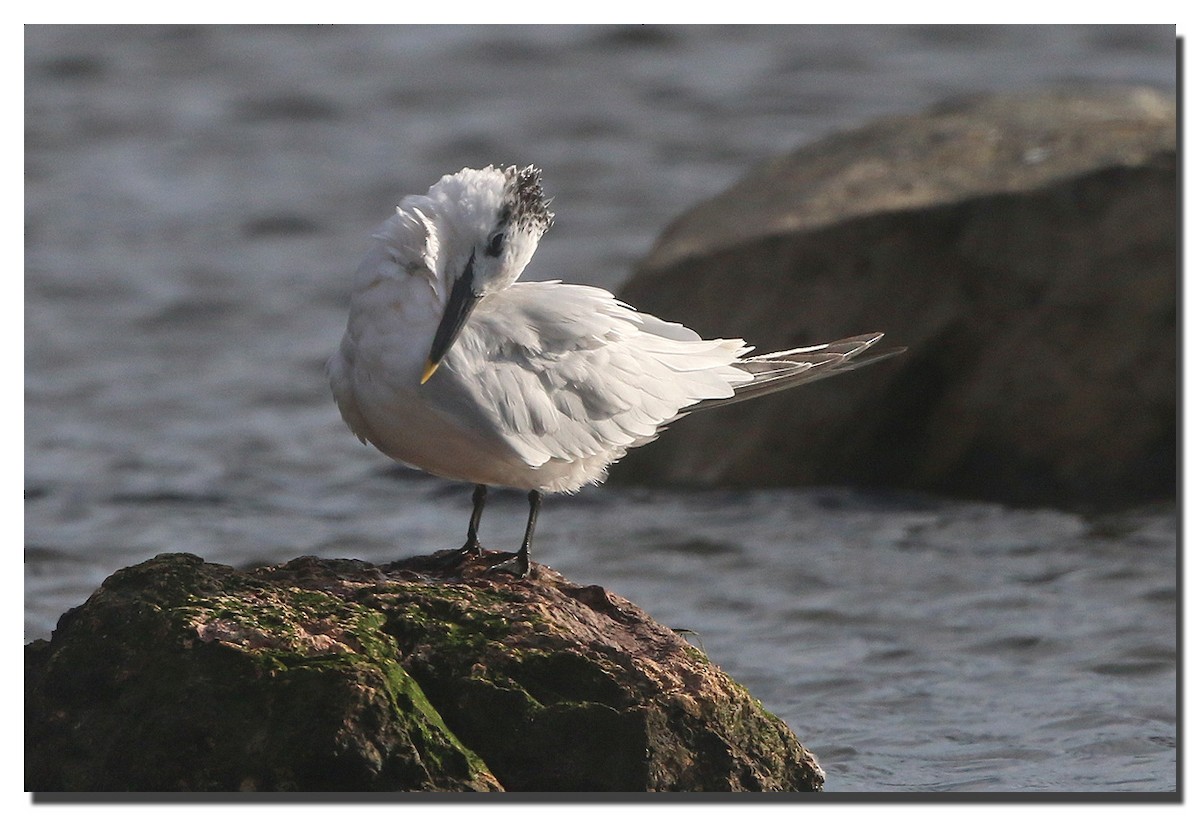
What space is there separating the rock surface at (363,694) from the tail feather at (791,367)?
119 cm

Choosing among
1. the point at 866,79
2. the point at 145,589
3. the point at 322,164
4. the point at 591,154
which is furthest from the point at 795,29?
the point at 145,589

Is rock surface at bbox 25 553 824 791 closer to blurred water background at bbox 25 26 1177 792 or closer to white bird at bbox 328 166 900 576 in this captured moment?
white bird at bbox 328 166 900 576

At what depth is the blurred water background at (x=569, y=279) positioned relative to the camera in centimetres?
777

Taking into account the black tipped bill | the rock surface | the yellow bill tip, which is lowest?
the rock surface

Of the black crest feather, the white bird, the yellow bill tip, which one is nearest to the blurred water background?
the white bird

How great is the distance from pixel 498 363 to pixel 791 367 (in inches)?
49.2

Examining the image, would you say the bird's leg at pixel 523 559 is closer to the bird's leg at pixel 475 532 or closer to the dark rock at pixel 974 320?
the bird's leg at pixel 475 532

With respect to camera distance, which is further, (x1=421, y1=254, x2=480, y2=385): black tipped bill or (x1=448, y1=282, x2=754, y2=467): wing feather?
(x1=448, y1=282, x2=754, y2=467): wing feather

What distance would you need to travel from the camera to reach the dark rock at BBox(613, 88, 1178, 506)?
370 inches

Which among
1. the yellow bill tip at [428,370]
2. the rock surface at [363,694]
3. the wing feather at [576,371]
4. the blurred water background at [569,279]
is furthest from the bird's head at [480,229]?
the blurred water background at [569,279]

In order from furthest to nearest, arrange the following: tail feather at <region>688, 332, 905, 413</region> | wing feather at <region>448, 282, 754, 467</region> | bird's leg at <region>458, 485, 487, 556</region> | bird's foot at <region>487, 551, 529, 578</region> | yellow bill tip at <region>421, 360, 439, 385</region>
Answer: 1. tail feather at <region>688, 332, 905, 413</region>
2. bird's leg at <region>458, 485, 487, 556</region>
3. bird's foot at <region>487, 551, 529, 578</region>
4. wing feather at <region>448, 282, 754, 467</region>
5. yellow bill tip at <region>421, 360, 439, 385</region>

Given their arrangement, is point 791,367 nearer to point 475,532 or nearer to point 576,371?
point 576,371

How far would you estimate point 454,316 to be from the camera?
5.65 meters

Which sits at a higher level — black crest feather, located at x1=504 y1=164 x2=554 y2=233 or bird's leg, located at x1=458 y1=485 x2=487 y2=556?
black crest feather, located at x1=504 y1=164 x2=554 y2=233
